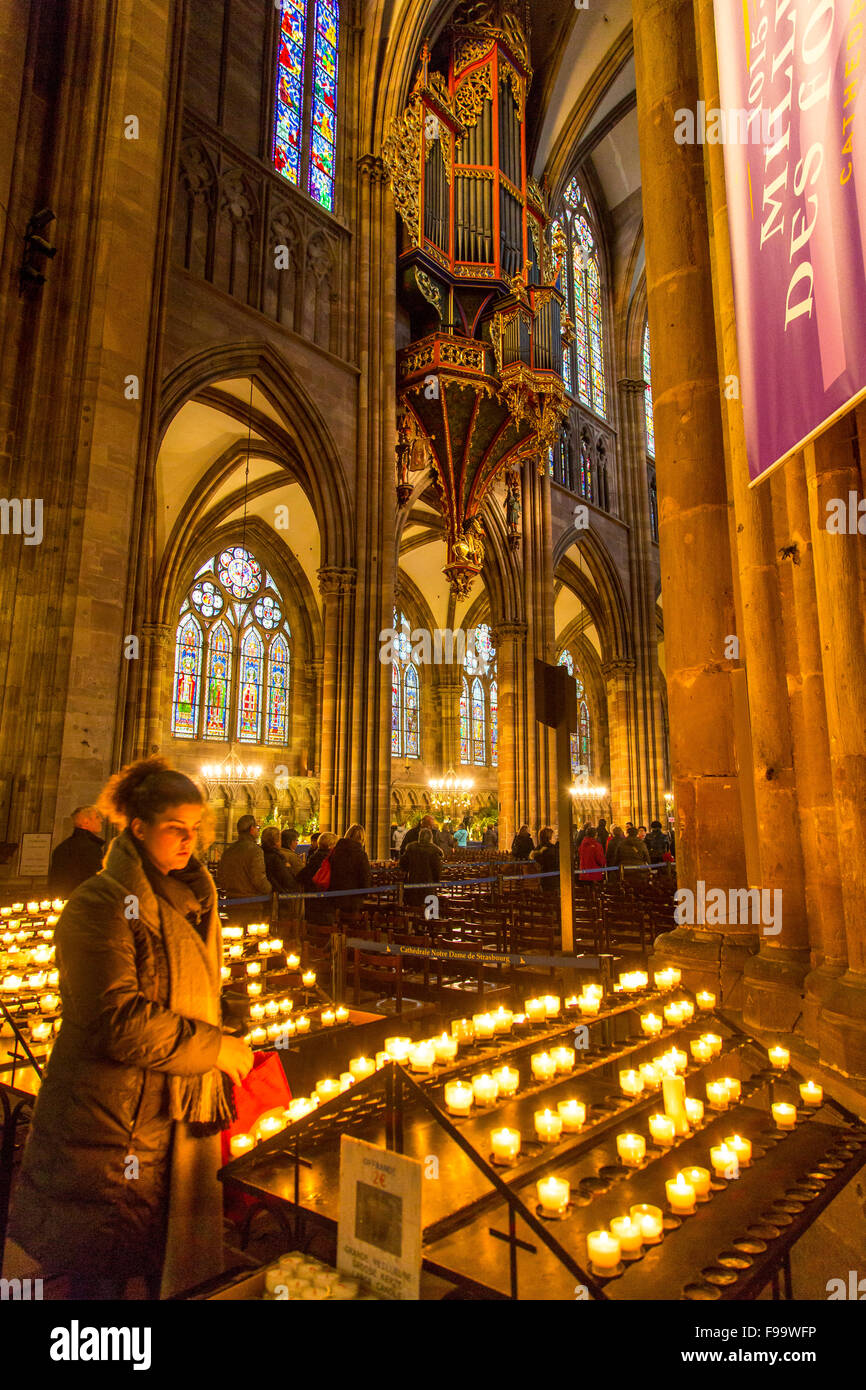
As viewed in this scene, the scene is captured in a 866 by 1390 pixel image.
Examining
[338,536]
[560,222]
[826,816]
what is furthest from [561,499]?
[826,816]

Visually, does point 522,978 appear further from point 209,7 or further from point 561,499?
point 561,499

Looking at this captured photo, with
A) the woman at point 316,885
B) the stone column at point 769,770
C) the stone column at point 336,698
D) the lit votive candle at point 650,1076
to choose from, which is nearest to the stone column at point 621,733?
the stone column at point 336,698

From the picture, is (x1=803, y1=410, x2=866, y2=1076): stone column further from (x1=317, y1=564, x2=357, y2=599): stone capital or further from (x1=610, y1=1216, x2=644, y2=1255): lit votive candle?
(x1=317, y1=564, x2=357, y2=599): stone capital

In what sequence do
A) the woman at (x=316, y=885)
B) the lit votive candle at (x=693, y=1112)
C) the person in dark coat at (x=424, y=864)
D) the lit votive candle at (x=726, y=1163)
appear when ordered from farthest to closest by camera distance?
the person in dark coat at (x=424, y=864) → the woman at (x=316, y=885) → the lit votive candle at (x=693, y=1112) → the lit votive candle at (x=726, y=1163)

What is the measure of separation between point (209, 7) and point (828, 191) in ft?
43.1

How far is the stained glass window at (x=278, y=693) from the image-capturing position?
2097cm

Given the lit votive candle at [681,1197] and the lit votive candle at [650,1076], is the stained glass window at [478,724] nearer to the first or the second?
the lit votive candle at [650,1076]

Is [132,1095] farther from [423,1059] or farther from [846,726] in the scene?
[846,726]

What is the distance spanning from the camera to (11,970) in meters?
3.96

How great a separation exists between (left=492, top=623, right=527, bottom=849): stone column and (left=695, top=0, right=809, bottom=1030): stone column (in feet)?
42.9

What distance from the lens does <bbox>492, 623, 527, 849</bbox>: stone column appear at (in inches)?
661

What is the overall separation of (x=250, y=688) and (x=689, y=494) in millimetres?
17559

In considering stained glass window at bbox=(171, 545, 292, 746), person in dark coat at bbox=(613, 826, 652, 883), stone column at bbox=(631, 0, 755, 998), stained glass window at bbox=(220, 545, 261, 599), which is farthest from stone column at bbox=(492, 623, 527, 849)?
stone column at bbox=(631, 0, 755, 998)

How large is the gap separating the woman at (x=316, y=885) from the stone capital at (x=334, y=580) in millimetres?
6040
